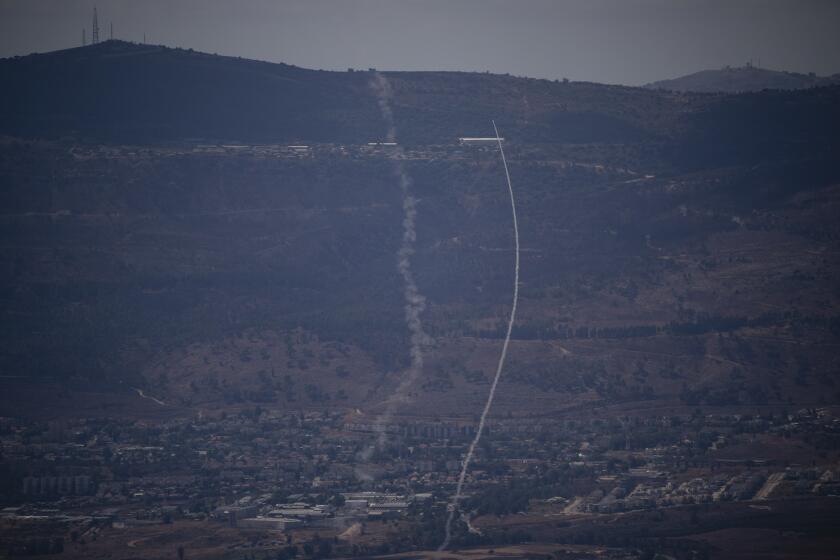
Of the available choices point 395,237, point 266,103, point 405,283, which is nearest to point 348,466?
point 405,283

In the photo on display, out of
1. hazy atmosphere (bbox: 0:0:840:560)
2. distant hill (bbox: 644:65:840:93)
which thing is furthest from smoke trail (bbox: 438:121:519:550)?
distant hill (bbox: 644:65:840:93)

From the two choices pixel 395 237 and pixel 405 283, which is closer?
pixel 405 283

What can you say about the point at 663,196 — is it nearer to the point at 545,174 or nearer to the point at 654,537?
Result: the point at 545,174

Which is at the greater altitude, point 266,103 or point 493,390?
point 266,103

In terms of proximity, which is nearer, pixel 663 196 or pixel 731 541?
pixel 731 541

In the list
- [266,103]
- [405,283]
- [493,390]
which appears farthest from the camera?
[266,103]

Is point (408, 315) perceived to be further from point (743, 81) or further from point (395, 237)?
point (743, 81)

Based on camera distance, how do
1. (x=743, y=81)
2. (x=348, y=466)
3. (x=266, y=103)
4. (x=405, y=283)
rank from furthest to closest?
1. (x=743, y=81)
2. (x=266, y=103)
3. (x=405, y=283)
4. (x=348, y=466)

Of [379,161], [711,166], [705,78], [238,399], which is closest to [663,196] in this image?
[711,166]
